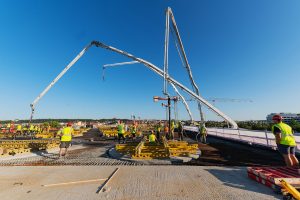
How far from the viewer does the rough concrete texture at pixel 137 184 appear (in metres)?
A: 4.56

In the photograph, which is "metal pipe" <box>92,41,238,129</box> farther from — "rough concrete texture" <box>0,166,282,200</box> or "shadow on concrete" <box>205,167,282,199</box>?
"rough concrete texture" <box>0,166,282,200</box>

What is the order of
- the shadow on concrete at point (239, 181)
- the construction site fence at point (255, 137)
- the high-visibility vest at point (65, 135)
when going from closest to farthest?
the shadow on concrete at point (239, 181) → the high-visibility vest at point (65, 135) → the construction site fence at point (255, 137)

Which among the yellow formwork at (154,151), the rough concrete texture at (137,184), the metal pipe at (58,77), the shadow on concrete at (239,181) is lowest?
A: the rough concrete texture at (137,184)

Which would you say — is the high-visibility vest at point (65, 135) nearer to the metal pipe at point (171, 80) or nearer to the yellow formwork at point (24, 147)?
the yellow formwork at point (24, 147)

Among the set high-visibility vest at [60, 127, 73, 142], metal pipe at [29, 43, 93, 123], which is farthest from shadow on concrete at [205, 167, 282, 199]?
metal pipe at [29, 43, 93, 123]

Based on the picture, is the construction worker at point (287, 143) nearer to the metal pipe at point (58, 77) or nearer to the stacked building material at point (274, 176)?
the stacked building material at point (274, 176)

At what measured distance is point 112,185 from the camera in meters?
5.30

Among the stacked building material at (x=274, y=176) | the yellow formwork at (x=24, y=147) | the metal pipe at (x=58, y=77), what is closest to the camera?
the stacked building material at (x=274, y=176)

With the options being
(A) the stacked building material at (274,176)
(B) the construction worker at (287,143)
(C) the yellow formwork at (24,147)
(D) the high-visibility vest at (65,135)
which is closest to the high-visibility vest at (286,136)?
(B) the construction worker at (287,143)

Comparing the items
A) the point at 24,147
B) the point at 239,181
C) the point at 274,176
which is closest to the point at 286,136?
the point at 274,176

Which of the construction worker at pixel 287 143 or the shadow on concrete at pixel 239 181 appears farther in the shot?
the construction worker at pixel 287 143

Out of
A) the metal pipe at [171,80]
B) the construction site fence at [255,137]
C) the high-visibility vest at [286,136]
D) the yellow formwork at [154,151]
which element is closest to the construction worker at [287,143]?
the high-visibility vest at [286,136]

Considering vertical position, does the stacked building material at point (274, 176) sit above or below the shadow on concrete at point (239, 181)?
above

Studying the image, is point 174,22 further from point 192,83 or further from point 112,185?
point 112,185
